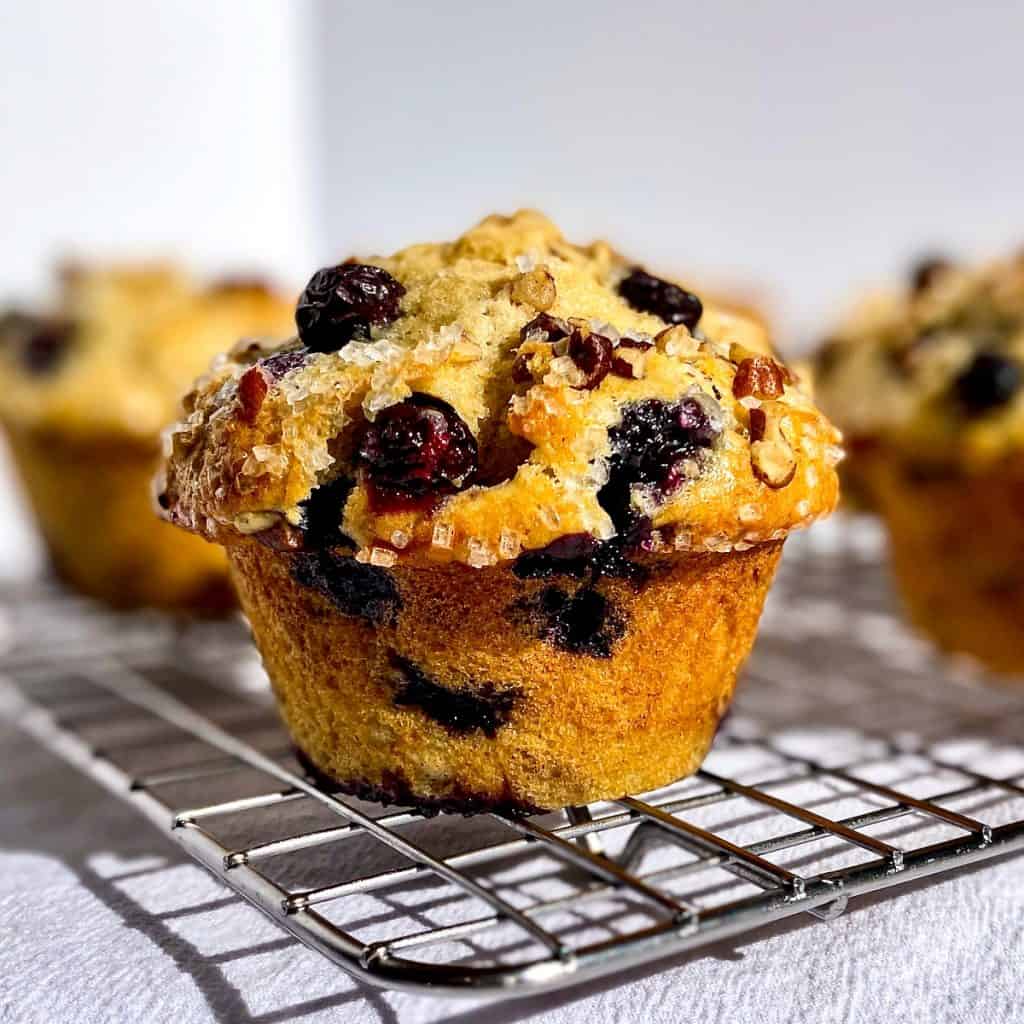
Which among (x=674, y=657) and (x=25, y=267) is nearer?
(x=674, y=657)

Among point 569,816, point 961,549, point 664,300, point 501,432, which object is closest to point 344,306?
point 501,432

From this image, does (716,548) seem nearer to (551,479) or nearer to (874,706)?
(551,479)

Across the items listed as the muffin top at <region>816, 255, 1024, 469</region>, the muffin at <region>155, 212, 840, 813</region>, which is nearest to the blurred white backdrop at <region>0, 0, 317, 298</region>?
the muffin top at <region>816, 255, 1024, 469</region>

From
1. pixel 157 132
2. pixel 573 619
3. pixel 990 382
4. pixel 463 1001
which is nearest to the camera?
pixel 463 1001

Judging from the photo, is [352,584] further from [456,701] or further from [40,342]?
[40,342]

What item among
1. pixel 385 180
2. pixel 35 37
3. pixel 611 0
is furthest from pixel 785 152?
pixel 35 37

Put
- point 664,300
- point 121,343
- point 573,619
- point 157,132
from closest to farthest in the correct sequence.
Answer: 1. point 573,619
2. point 664,300
3. point 121,343
4. point 157,132

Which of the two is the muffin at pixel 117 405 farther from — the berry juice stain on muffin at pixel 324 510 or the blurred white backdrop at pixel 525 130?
the blurred white backdrop at pixel 525 130
